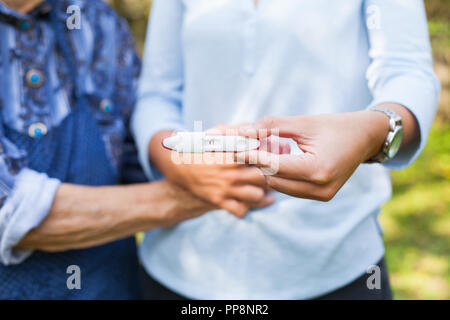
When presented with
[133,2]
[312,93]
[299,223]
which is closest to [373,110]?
[312,93]

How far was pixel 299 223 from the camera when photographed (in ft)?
2.75

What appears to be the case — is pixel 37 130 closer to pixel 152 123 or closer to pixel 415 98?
pixel 152 123

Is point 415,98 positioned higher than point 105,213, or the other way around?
point 415,98

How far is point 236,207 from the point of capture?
0.84 m

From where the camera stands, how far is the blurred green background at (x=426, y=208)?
1.92m

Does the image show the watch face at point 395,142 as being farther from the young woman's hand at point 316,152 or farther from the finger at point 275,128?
the finger at point 275,128

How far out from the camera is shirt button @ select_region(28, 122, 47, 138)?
0.92 m

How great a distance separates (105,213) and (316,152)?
51 centimetres

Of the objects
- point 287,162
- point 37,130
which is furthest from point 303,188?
point 37,130

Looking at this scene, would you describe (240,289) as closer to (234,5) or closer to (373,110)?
(373,110)

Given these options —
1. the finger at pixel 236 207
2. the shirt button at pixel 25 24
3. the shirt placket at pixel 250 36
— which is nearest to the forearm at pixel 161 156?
the finger at pixel 236 207
